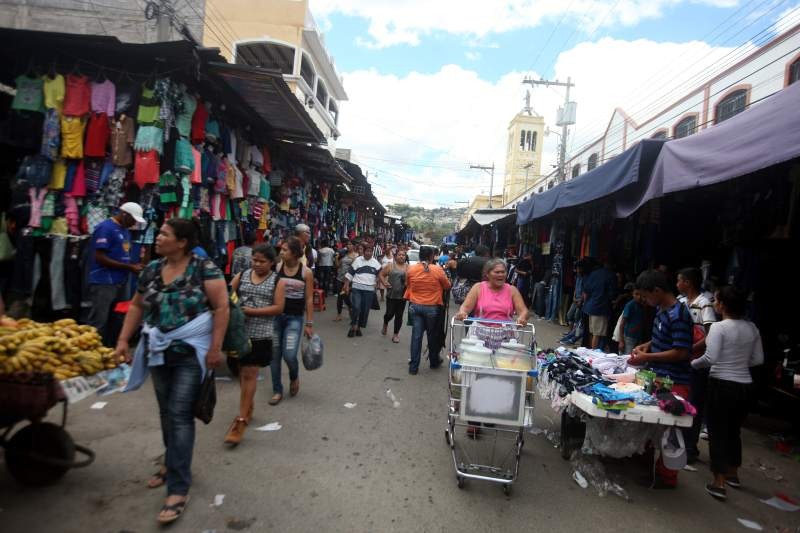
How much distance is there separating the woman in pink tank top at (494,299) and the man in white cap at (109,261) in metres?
4.10

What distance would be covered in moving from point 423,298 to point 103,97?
505cm

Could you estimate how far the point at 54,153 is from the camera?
5883mm

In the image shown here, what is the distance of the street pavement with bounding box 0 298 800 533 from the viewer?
2977 millimetres

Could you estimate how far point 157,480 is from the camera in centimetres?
325

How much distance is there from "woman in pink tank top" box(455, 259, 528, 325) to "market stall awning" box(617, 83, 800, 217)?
1.89 meters

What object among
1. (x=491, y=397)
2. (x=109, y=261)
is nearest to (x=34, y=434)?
(x=109, y=261)

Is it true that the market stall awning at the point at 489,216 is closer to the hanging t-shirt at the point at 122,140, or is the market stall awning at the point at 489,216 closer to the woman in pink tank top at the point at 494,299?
the woman in pink tank top at the point at 494,299

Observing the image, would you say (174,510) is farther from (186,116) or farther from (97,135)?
(186,116)

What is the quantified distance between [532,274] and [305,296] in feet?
35.4

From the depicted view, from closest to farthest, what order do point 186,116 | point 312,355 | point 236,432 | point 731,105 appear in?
point 236,432 → point 312,355 → point 186,116 → point 731,105

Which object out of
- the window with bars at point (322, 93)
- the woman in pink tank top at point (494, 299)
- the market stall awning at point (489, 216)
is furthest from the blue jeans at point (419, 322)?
the window with bars at point (322, 93)

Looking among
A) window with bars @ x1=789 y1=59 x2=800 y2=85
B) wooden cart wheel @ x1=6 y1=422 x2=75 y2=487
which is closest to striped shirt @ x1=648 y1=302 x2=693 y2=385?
wooden cart wheel @ x1=6 y1=422 x2=75 y2=487

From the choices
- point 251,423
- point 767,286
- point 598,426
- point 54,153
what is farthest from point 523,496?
point 54,153

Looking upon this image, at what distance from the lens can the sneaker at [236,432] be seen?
3.95 metres
